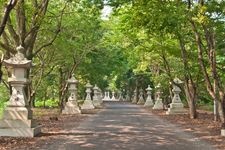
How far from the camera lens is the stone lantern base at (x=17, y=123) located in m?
15.4

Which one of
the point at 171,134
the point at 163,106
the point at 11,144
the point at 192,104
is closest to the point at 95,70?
the point at 163,106

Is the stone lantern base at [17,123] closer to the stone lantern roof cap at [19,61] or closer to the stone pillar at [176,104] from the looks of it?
the stone lantern roof cap at [19,61]

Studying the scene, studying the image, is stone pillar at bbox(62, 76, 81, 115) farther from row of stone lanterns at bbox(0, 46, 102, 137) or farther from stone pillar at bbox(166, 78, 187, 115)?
row of stone lanterns at bbox(0, 46, 102, 137)

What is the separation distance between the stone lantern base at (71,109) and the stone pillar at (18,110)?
13.5 meters

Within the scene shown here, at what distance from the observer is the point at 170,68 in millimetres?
30734

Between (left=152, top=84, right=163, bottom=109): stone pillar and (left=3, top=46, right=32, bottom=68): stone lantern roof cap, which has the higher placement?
(left=3, top=46, right=32, bottom=68): stone lantern roof cap

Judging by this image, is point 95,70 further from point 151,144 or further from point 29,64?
point 151,144

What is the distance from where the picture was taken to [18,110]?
15688 mm

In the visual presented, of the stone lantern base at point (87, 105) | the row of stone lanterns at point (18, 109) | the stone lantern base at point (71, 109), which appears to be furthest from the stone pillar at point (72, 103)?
the row of stone lanterns at point (18, 109)

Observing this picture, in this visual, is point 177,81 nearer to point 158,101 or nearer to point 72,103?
point 72,103

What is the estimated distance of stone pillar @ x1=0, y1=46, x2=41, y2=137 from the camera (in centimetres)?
1547

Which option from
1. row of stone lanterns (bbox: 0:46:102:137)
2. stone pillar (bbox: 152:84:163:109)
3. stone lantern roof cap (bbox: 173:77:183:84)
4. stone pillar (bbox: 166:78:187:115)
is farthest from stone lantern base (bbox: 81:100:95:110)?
row of stone lanterns (bbox: 0:46:102:137)

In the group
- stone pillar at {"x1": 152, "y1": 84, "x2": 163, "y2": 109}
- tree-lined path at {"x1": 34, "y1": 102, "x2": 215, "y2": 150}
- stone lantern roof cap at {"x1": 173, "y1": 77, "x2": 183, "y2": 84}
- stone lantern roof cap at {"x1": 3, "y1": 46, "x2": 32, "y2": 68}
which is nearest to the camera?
tree-lined path at {"x1": 34, "y1": 102, "x2": 215, "y2": 150}

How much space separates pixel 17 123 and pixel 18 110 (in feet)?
1.59
